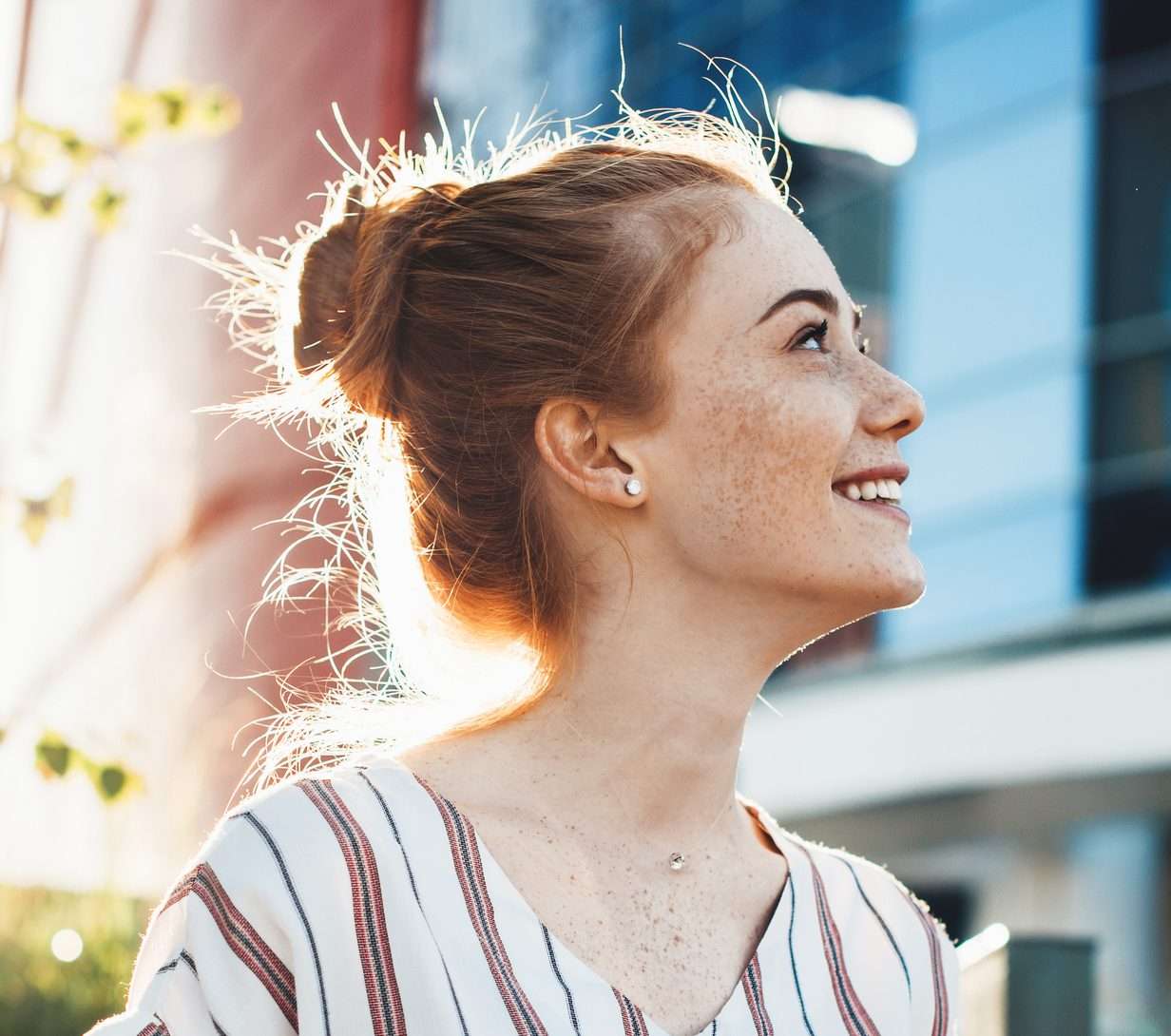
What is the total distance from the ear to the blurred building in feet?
24.5

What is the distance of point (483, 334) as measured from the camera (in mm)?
1841

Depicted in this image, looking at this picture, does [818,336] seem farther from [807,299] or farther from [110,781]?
[110,781]

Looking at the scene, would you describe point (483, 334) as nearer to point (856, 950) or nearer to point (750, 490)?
point (750, 490)

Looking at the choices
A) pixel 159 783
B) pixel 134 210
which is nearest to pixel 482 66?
pixel 134 210

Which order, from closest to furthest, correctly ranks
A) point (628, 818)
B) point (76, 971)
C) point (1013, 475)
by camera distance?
point (628, 818), point (76, 971), point (1013, 475)

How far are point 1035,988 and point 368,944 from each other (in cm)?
95

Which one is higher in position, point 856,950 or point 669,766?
point 669,766

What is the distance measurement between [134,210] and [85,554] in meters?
1.43

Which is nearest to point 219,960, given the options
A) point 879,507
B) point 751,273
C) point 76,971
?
point 879,507

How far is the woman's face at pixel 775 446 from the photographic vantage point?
171 cm

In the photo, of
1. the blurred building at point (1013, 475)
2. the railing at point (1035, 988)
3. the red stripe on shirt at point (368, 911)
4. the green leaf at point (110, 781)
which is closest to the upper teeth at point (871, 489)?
the red stripe on shirt at point (368, 911)

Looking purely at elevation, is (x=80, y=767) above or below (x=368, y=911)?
above

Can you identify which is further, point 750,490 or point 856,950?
point 856,950

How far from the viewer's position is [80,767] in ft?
7.04
